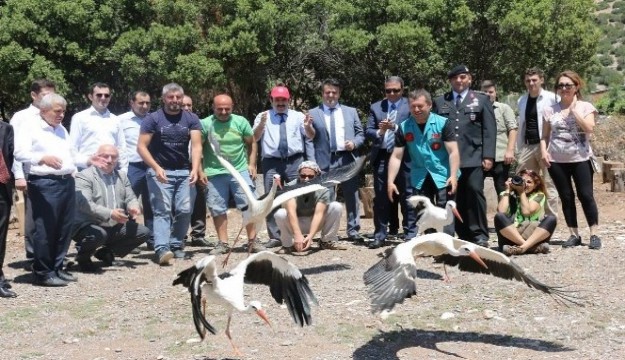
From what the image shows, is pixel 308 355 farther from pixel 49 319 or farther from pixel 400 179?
pixel 400 179

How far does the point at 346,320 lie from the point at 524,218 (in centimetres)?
316

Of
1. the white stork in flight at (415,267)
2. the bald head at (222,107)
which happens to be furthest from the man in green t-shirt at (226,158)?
the white stork in flight at (415,267)

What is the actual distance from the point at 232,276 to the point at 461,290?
270cm

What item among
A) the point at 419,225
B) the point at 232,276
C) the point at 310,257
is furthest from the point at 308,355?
the point at 310,257

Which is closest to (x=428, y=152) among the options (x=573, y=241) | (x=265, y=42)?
(x=573, y=241)

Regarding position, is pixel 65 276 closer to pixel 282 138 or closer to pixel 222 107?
pixel 222 107

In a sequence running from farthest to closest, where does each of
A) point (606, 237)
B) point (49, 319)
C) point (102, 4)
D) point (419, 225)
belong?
point (102, 4) < point (606, 237) < point (419, 225) < point (49, 319)

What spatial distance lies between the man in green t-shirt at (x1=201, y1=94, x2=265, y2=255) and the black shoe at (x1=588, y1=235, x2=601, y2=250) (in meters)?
3.74

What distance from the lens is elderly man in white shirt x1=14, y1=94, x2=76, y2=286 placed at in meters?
8.48

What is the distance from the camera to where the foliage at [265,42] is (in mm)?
14805

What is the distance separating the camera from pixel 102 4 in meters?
15.3

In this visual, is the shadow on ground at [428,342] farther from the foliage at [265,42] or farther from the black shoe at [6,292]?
the foliage at [265,42]

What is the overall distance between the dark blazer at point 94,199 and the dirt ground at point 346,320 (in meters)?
0.61

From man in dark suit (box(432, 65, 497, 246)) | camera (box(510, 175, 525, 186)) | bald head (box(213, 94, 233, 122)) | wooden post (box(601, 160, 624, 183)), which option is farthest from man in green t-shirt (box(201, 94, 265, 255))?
wooden post (box(601, 160, 624, 183))
